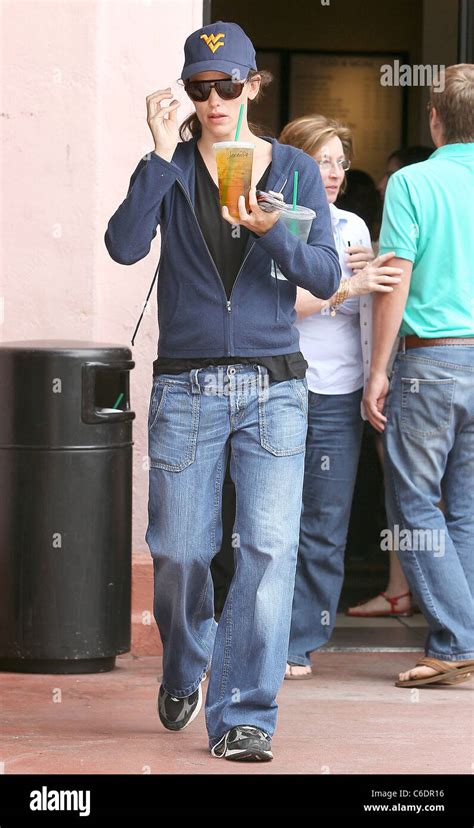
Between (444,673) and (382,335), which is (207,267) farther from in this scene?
(444,673)

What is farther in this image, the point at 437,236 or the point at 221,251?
the point at 437,236

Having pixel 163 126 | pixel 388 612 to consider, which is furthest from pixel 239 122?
pixel 388 612

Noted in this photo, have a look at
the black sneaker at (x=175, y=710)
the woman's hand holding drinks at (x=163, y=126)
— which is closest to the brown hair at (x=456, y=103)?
the woman's hand holding drinks at (x=163, y=126)

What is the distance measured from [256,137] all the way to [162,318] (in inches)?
23.5

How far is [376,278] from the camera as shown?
5.07 meters

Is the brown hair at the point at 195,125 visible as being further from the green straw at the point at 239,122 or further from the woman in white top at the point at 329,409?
the woman in white top at the point at 329,409

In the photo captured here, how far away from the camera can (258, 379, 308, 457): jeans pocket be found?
159 inches

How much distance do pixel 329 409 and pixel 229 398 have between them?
1293 millimetres

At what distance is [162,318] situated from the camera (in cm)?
418

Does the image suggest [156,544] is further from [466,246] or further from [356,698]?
[466,246]

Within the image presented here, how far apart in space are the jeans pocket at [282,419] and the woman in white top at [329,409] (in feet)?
3.69

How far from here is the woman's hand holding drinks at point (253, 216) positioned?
12.2 feet
